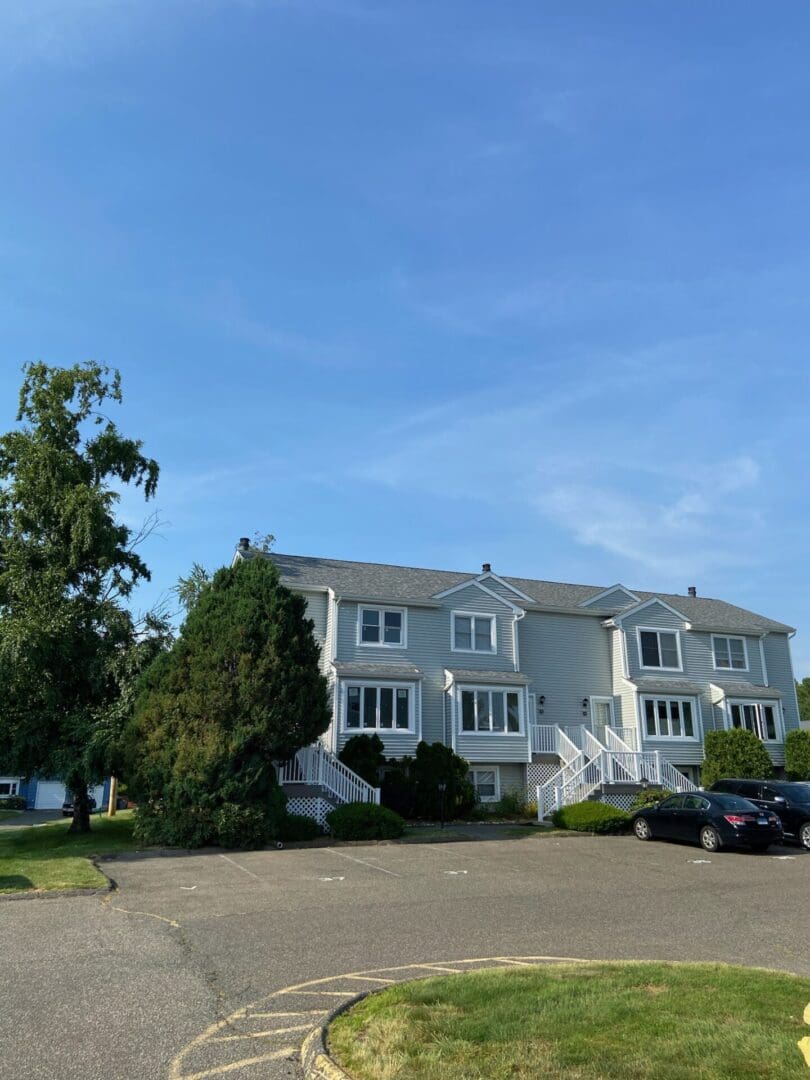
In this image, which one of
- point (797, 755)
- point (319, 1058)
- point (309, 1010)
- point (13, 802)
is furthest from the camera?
point (13, 802)

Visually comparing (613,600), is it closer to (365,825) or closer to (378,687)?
(378,687)

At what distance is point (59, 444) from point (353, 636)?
1205cm

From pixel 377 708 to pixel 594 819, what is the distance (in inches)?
342

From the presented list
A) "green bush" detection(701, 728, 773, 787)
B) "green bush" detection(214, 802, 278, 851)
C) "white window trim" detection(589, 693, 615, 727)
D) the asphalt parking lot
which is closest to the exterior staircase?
"green bush" detection(701, 728, 773, 787)

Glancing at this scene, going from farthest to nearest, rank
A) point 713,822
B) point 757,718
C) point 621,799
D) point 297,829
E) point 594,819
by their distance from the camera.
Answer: point 757,718
point 621,799
point 594,819
point 297,829
point 713,822

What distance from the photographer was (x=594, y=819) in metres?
23.0

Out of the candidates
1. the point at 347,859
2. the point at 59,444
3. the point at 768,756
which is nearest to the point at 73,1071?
the point at 347,859

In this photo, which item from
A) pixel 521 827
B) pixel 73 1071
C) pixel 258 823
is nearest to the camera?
pixel 73 1071

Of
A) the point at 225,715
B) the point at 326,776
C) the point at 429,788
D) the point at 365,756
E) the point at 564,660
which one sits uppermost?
the point at 564,660

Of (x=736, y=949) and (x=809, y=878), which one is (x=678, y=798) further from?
(x=736, y=949)

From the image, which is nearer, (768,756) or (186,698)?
(186,698)

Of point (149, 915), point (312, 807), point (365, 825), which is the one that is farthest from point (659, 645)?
point (149, 915)

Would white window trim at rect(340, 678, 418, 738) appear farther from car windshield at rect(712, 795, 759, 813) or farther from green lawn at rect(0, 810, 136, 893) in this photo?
car windshield at rect(712, 795, 759, 813)

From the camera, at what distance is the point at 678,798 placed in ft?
70.2
